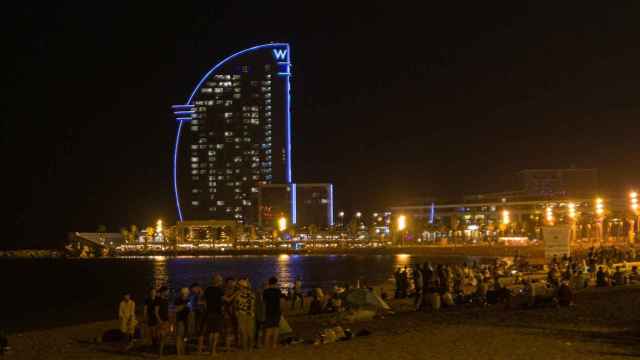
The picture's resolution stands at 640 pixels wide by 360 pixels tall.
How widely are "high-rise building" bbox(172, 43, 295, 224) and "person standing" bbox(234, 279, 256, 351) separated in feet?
430

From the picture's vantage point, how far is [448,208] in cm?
14425

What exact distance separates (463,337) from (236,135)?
450ft

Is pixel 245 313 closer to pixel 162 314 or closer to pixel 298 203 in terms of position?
pixel 162 314

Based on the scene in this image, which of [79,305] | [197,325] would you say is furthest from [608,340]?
[79,305]

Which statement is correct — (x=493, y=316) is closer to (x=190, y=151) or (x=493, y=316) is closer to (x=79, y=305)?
(x=79, y=305)

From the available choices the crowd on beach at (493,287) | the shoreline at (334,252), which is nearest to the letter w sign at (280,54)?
the shoreline at (334,252)

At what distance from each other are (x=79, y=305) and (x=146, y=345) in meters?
19.8

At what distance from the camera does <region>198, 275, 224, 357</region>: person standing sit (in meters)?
12.1

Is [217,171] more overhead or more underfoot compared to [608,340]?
more overhead

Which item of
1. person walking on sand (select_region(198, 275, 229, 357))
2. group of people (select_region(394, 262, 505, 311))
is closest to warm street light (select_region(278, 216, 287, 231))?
group of people (select_region(394, 262, 505, 311))

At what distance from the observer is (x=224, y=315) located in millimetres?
12391

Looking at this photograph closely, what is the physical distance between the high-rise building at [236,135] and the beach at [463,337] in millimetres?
127127

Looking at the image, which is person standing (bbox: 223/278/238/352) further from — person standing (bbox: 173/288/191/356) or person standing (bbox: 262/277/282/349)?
person standing (bbox: 173/288/191/356)

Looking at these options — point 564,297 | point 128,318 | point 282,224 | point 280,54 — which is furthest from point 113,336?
point 280,54
